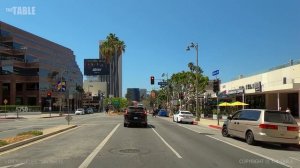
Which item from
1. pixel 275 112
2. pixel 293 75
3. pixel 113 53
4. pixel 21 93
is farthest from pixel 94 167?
pixel 21 93

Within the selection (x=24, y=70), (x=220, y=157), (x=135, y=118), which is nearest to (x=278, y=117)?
(x=220, y=157)

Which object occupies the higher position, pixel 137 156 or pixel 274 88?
pixel 274 88

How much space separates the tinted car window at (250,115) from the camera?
21203mm

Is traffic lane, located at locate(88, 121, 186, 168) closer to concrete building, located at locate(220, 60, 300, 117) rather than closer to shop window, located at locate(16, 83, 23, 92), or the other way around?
concrete building, located at locate(220, 60, 300, 117)

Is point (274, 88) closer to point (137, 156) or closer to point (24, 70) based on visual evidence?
point (137, 156)

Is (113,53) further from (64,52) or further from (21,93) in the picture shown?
(64,52)

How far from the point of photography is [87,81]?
7840 inches

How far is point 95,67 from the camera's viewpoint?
109 m

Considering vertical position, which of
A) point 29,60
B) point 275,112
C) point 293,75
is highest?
point 29,60

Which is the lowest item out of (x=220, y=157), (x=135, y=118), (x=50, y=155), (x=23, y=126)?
(x=23, y=126)

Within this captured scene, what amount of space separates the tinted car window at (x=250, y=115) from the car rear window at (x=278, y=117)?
555 millimetres

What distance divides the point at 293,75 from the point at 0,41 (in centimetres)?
7191

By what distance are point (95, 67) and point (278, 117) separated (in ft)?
297

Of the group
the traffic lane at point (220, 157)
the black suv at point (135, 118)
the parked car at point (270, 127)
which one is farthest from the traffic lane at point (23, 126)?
the parked car at point (270, 127)
